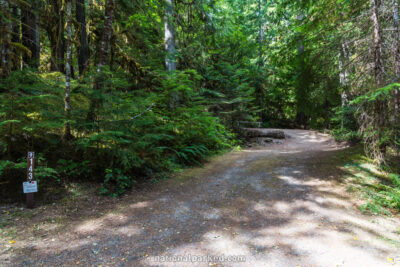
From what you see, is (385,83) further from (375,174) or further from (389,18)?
(375,174)

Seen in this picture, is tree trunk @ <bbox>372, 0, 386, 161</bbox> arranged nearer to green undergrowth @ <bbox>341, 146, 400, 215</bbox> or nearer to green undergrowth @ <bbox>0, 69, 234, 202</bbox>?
green undergrowth @ <bbox>341, 146, 400, 215</bbox>

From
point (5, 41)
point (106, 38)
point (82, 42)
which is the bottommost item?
point (5, 41)

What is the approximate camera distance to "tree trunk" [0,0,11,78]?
15.9 ft

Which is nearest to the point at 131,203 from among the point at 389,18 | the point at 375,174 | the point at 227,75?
the point at 375,174

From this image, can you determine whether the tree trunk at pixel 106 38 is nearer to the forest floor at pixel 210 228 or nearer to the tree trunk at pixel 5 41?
the tree trunk at pixel 5 41

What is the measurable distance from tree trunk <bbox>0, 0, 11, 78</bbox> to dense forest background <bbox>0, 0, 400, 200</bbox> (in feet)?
0.08

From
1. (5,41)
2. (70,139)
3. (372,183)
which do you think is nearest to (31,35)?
(5,41)

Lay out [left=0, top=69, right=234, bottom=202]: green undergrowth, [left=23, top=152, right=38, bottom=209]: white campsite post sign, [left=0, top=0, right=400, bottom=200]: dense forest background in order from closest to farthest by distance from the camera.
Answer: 1. [left=23, top=152, right=38, bottom=209]: white campsite post sign
2. [left=0, top=69, right=234, bottom=202]: green undergrowth
3. [left=0, top=0, right=400, bottom=200]: dense forest background

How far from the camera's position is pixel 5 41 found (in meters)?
4.99

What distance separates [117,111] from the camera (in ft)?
16.2

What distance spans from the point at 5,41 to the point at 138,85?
4166 millimetres

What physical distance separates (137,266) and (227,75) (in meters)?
12.6

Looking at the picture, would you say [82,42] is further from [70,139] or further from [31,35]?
[70,139]

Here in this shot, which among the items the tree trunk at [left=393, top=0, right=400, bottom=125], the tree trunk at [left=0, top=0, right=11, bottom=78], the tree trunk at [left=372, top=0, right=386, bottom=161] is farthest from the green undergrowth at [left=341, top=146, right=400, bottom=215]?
the tree trunk at [left=0, top=0, right=11, bottom=78]
